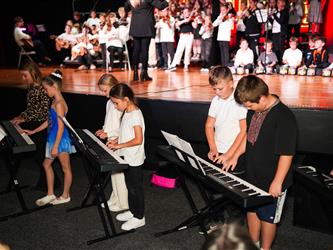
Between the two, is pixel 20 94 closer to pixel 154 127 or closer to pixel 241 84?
pixel 154 127

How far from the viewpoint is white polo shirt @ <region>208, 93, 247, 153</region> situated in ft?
11.1

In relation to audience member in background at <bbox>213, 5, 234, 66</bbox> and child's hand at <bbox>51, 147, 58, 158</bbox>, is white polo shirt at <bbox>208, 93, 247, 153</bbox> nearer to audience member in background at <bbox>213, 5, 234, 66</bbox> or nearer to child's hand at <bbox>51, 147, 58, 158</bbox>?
child's hand at <bbox>51, 147, 58, 158</bbox>

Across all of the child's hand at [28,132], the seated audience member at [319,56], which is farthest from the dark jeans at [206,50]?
the child's hand at [28,132]

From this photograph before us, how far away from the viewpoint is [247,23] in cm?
954

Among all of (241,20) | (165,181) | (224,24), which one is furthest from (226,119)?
(241,20)

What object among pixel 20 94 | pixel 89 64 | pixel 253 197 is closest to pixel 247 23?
pixel 89 64

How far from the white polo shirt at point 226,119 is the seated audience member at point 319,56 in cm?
535

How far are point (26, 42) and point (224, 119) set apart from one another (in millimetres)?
8828

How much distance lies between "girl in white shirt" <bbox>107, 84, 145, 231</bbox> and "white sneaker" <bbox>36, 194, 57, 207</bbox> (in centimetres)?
102

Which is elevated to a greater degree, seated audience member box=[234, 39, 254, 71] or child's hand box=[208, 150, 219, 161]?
seated audience member box=[234, 39, 254, 71]

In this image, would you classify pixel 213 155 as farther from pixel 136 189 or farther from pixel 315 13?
pixel 315 13

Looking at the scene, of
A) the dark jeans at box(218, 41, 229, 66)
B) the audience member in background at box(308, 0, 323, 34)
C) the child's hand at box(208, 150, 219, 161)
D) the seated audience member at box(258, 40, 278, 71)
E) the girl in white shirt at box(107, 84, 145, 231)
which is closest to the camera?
the child's hand at box(208, 150, 219, 161)

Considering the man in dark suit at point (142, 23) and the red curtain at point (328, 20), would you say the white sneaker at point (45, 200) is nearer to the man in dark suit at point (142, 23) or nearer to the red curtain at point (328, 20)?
the man in dark suit at point (142, 23)

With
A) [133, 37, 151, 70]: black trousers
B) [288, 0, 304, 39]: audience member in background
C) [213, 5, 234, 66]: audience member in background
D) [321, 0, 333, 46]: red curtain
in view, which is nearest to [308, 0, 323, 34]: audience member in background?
[288, 0, 304, 39]: audience member in background
